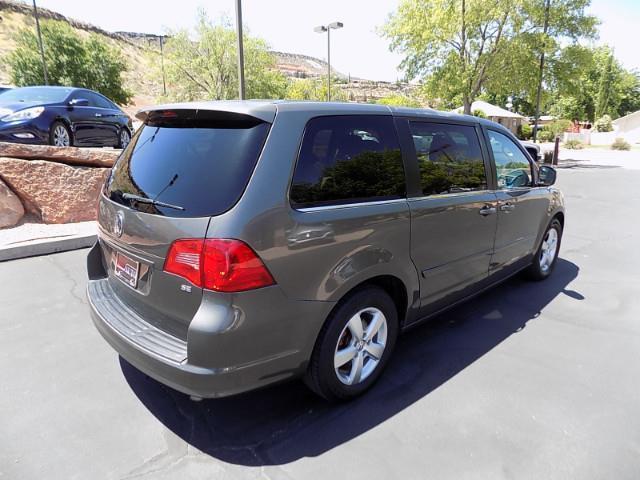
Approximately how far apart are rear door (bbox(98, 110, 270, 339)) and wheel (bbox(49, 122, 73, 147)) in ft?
20.6

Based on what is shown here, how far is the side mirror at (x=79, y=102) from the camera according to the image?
824cm

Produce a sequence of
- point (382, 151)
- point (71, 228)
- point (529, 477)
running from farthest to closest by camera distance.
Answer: point (71, 228) < point (382, 151) < point (529, 477)

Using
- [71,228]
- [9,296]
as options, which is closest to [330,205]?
[9,296]

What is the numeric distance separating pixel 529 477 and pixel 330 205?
5.59 feet

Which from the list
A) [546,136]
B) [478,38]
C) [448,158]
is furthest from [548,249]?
[546,136]

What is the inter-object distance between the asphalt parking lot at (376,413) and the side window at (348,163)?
1306 millimetres

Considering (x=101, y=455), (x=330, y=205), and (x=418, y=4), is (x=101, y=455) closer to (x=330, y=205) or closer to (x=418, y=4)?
(x=330, y=205)

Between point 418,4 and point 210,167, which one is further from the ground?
point 418,4

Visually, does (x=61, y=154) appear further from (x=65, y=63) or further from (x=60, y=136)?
(x=65, y=63)

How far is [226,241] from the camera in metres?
1.97

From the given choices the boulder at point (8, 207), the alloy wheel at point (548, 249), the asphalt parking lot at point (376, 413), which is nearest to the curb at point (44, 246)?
the boulder at point (8, 207)

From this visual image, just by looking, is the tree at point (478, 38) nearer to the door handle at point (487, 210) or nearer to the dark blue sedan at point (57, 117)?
the dark blue sedan at point (57, 117)

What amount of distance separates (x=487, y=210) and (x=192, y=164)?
2379mm

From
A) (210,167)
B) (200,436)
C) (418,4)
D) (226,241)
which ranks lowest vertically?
(200,436)
